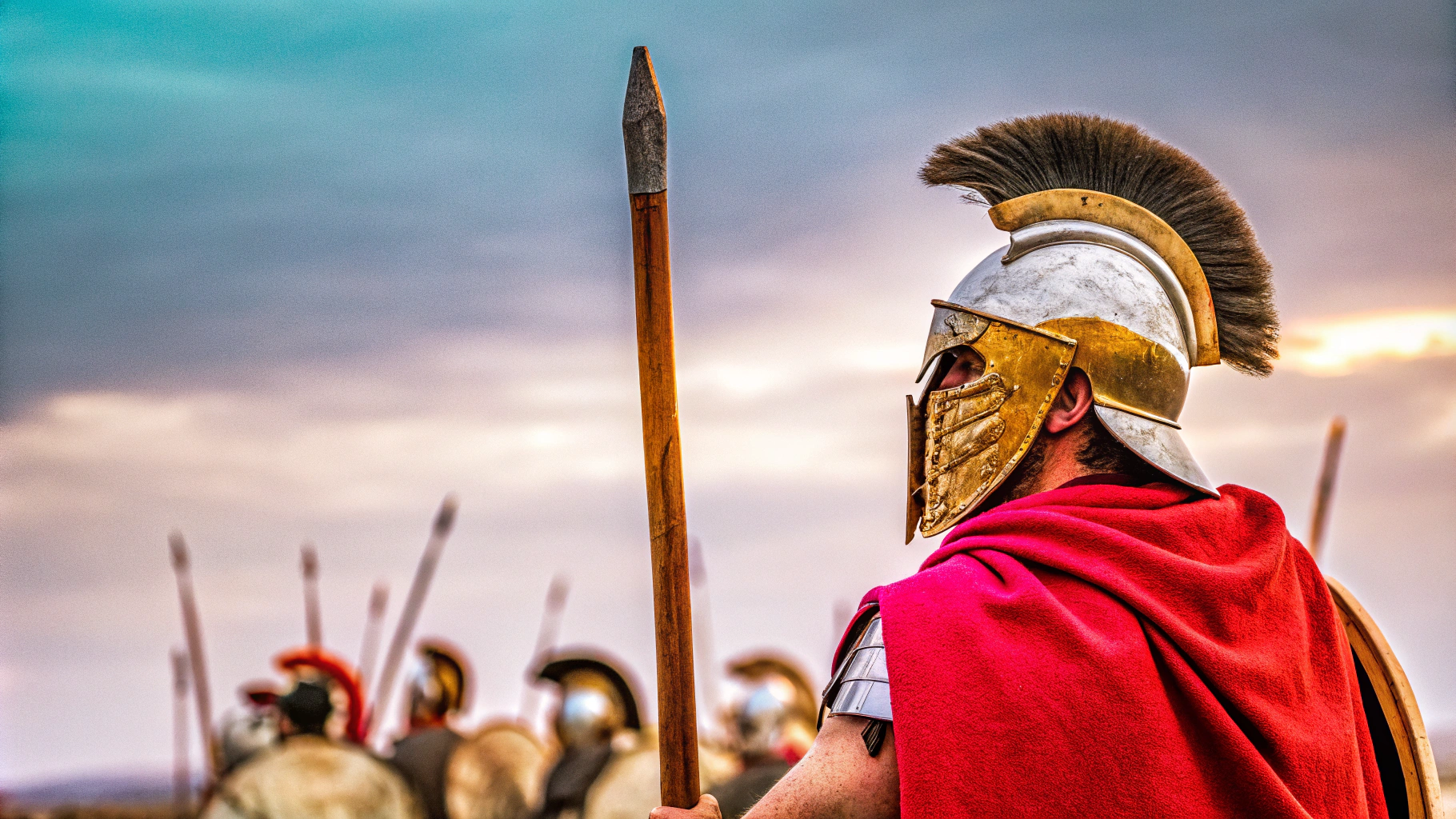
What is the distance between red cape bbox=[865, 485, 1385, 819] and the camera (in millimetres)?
2414

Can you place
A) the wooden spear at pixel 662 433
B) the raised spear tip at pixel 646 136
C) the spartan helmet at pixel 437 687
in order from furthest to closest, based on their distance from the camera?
1. the spartan helmet at pixel 437 687
2. the raised spear tip at pixel 646 136
3. the wooden spear at pixel 662 433

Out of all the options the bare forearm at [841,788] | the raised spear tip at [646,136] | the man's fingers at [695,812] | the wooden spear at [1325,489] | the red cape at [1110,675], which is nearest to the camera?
the red cape at [1110,675]

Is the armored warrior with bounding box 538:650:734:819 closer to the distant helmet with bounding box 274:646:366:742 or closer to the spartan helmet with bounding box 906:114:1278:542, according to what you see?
the distant helmet with bounding box 274:646:366:742

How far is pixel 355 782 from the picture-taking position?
10672 millimetres

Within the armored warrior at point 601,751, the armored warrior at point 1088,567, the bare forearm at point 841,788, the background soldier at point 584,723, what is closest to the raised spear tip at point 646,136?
the armored warrior at point 1088,567

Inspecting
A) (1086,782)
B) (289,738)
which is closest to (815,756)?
(1086,782)

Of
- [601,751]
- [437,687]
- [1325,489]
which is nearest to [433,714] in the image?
[437,687]

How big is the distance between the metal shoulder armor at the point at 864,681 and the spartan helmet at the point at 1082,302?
0.47 metres

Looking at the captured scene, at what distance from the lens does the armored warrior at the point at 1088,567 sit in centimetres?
244

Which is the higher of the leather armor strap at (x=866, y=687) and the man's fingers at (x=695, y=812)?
the leather armor strap at (x=866, y=687)

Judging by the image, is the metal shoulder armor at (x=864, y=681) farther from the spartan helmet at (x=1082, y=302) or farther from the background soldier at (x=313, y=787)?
the background soldier at (x=313, y=787)

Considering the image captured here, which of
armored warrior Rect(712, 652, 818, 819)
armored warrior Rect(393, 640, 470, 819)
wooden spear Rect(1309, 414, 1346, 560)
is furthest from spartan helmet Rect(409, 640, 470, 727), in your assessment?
wooden spear Rect(1309, 414, 1346, 560)

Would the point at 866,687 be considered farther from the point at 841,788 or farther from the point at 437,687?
the point at 437,687

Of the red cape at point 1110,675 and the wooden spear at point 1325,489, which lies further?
the wooden spear at point 1325,489
